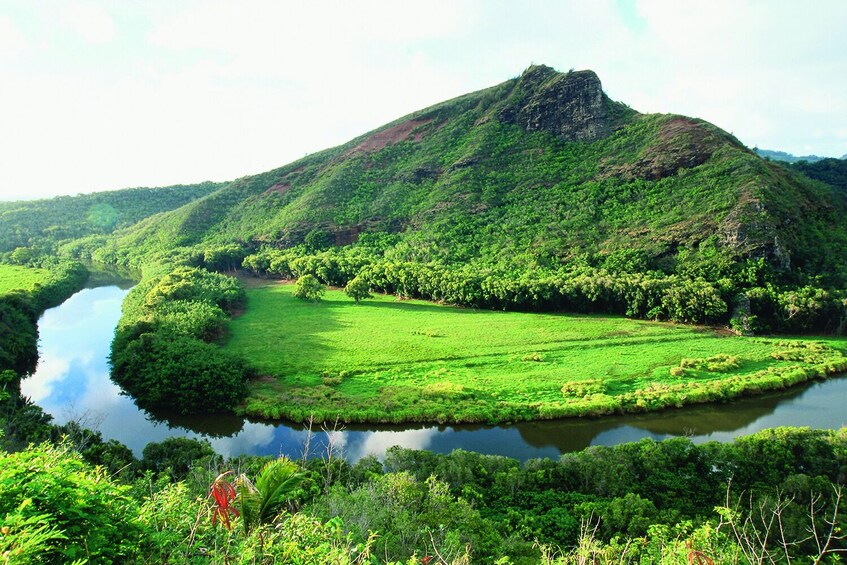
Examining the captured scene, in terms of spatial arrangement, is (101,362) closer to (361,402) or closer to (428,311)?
(361,402)

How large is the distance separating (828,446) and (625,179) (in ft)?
236

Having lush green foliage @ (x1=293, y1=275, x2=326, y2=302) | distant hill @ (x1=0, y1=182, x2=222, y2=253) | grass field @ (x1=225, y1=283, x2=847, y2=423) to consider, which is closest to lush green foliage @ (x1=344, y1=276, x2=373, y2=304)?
lush green foliage @ (x1=293, y1=275, x2=326, y2=302)

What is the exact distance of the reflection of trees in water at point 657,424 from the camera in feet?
112

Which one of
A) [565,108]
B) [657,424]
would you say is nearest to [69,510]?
[657,424]

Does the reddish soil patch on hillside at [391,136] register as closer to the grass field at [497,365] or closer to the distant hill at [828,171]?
the grass field at [497,365]

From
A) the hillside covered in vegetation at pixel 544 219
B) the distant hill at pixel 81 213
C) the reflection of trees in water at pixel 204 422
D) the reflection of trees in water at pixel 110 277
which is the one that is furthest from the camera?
the distant hill at pixel 81 213

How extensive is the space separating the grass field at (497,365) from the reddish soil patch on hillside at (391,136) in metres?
83.5

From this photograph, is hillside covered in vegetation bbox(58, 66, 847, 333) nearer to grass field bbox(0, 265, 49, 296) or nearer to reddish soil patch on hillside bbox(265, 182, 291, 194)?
reddish soil patch on hillside bbox(265, 182, 291, 194)

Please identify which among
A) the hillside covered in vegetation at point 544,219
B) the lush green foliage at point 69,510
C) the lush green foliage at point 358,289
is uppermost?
the hillside covered in vegetation at point 544,219

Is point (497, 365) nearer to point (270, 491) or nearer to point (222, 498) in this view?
point (270, 491)

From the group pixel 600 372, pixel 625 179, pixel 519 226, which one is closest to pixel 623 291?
pixel 600 372

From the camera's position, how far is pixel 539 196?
96250 millimetres

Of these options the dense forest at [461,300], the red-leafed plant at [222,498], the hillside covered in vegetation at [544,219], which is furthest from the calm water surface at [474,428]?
the red-leafed plant at [222,498]

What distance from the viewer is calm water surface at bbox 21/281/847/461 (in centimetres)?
3378
